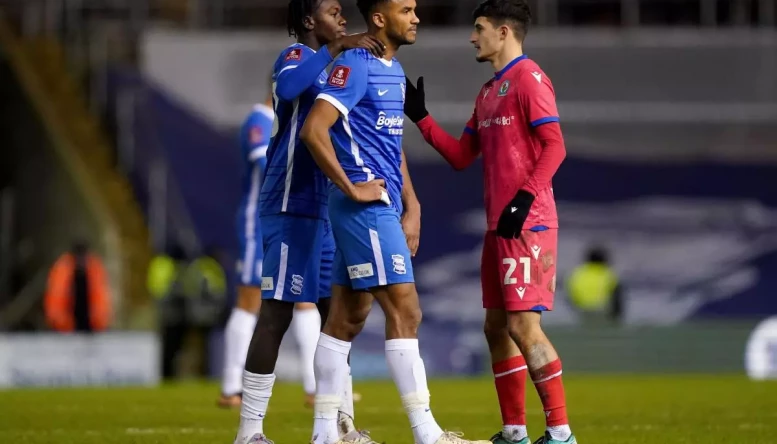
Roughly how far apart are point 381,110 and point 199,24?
54.1 feet

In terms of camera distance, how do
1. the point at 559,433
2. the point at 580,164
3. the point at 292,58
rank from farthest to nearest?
the point at 580,164 < the point at 292,58 < the point at 559,433

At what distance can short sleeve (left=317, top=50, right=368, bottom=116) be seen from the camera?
7473 mm

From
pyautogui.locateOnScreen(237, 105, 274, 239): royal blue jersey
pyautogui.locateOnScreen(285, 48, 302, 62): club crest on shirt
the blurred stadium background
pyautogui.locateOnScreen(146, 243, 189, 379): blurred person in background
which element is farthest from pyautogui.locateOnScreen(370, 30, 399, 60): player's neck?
the blurred stadium background

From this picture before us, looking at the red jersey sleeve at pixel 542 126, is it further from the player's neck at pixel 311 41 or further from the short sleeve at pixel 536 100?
the player's neck at pixel 311 41

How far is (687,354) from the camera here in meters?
19.9

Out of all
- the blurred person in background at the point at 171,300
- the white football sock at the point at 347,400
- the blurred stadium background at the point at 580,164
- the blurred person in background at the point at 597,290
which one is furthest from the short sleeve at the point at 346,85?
the blurred person in background at the point at 597,290

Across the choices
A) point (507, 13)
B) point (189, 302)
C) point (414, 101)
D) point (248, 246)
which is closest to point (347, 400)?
point (414, 101)

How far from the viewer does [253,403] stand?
25.6 ft

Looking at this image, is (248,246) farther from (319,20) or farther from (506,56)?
(506,56)

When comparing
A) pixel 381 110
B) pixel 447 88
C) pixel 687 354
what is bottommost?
pixel 687 354

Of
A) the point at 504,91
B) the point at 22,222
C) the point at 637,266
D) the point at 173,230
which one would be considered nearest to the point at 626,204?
the point at 637,266

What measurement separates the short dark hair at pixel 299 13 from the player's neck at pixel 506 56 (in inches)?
42.2

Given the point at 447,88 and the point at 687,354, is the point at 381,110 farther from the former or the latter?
the point at 447,88

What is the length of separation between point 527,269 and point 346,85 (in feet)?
4.64
